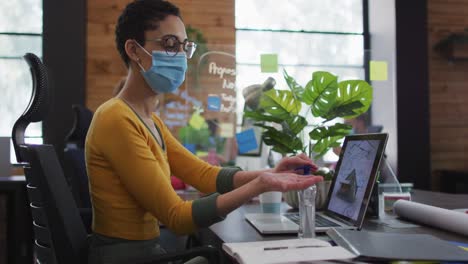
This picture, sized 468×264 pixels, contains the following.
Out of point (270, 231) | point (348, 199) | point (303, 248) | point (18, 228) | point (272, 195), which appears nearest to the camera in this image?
point (303, 248)

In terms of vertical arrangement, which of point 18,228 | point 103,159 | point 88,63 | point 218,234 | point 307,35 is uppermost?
point 307,35

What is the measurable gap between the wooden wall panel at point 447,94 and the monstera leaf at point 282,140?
3482 mm

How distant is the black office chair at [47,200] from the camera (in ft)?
3.32

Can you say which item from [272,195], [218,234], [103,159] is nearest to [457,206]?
[272,195]

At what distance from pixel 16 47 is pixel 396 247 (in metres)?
4.01

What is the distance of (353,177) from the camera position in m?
1.31

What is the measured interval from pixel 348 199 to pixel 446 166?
381 centimetres

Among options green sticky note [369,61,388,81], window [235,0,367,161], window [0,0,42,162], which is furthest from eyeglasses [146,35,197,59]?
window [0,0,42,162]

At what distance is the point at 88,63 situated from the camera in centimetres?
395

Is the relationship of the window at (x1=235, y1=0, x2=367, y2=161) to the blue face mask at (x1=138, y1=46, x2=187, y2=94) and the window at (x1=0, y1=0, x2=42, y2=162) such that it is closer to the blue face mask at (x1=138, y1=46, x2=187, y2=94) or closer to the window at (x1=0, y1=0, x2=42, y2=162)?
the window at (x1=0, y1=0, x2=42, y2=162)

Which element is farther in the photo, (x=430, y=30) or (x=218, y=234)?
(x=430, y=30)

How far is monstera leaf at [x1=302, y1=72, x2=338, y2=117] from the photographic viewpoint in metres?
1.59

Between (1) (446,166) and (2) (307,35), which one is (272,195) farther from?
(1) (446,166)

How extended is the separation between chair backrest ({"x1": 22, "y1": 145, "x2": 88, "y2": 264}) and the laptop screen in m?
0.73
